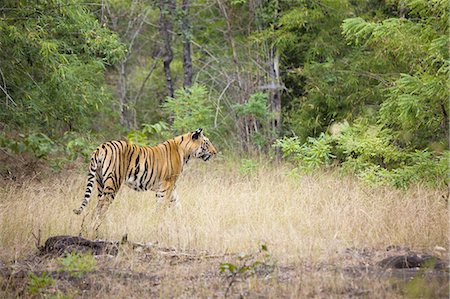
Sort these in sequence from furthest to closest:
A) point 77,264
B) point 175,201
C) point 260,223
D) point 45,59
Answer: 1. point 45,59
2. point 175,201
3. point 260,223
4. point 77,264

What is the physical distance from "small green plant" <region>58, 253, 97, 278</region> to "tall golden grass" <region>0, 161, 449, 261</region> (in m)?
1.42

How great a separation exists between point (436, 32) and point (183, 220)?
Answer: 186 inches

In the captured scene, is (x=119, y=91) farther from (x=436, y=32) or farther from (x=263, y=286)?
(x=263, y=286)

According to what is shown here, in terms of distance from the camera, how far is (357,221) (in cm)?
950

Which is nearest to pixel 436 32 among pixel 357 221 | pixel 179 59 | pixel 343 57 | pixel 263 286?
pixel 357 221

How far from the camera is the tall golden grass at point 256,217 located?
8883mm

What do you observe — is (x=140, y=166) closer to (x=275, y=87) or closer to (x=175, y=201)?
(x=175, y=201)

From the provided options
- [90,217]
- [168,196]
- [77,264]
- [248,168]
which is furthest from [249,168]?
[77,264]

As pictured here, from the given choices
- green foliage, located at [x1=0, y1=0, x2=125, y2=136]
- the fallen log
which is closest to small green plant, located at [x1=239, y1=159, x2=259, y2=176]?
green foliage, located at [x1=0, y1=0, x2=125, y2=136]

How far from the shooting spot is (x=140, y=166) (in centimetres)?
1145

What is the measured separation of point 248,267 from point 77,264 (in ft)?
5.84

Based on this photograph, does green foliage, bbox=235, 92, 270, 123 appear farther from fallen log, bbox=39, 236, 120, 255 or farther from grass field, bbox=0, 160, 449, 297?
fallen log, bbox=39, 236, 120, 255

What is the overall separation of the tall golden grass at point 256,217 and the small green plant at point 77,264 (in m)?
1.42

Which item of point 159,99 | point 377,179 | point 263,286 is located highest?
point 159,99
